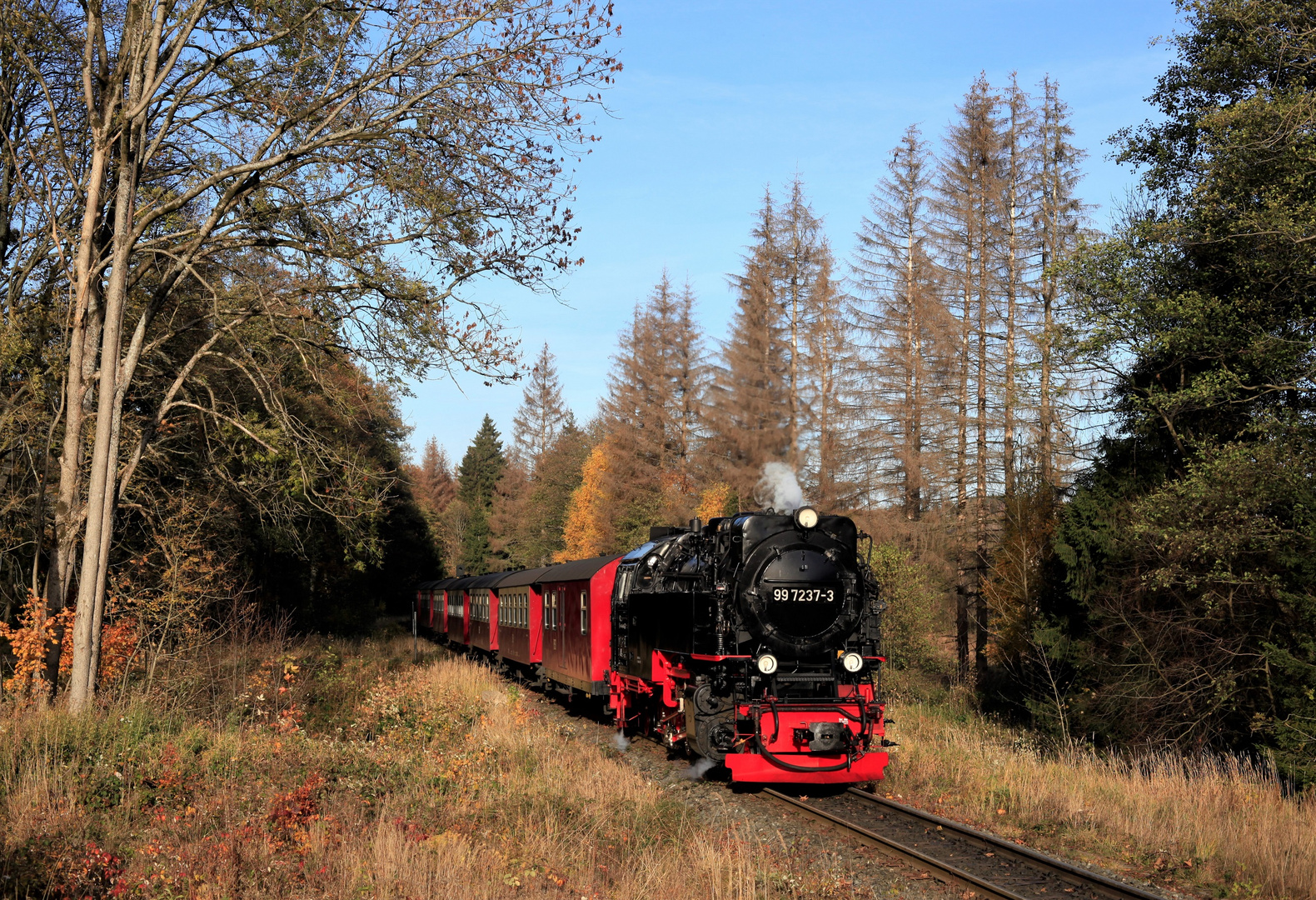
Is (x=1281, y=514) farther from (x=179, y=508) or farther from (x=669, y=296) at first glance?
(x=669, y=296)

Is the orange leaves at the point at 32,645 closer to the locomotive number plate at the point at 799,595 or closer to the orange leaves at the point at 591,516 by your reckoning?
the locomotive number plate at the point at 799,595

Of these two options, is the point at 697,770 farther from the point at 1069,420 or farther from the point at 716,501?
the point at 716,501

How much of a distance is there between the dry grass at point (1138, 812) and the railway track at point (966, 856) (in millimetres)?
659

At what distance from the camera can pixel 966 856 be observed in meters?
7.44

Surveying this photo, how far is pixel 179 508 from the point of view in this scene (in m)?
14.1

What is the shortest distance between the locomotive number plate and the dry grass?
228 centimetres

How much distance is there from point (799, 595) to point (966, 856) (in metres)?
3.14

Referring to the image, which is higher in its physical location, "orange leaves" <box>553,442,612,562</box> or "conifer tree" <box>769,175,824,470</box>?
"conifer tree" <box>769,175,824,470</box>

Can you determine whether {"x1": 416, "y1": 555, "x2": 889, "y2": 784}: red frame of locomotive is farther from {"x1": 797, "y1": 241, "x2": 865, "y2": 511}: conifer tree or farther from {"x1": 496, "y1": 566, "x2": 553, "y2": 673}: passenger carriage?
{"x1": 797, "y1": 241, "x2": 865, "y2": 511}: conifer tree

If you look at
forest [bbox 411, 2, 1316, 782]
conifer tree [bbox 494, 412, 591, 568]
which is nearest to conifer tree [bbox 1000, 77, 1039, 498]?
forest [bbox 411, 2, 1316, 782]

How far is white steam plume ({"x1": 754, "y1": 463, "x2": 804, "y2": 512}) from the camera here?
10961 mm

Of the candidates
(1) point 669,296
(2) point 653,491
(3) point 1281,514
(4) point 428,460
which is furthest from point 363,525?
(4) point 428,460

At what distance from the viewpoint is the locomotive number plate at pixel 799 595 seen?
9.90 m

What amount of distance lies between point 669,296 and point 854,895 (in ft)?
116
